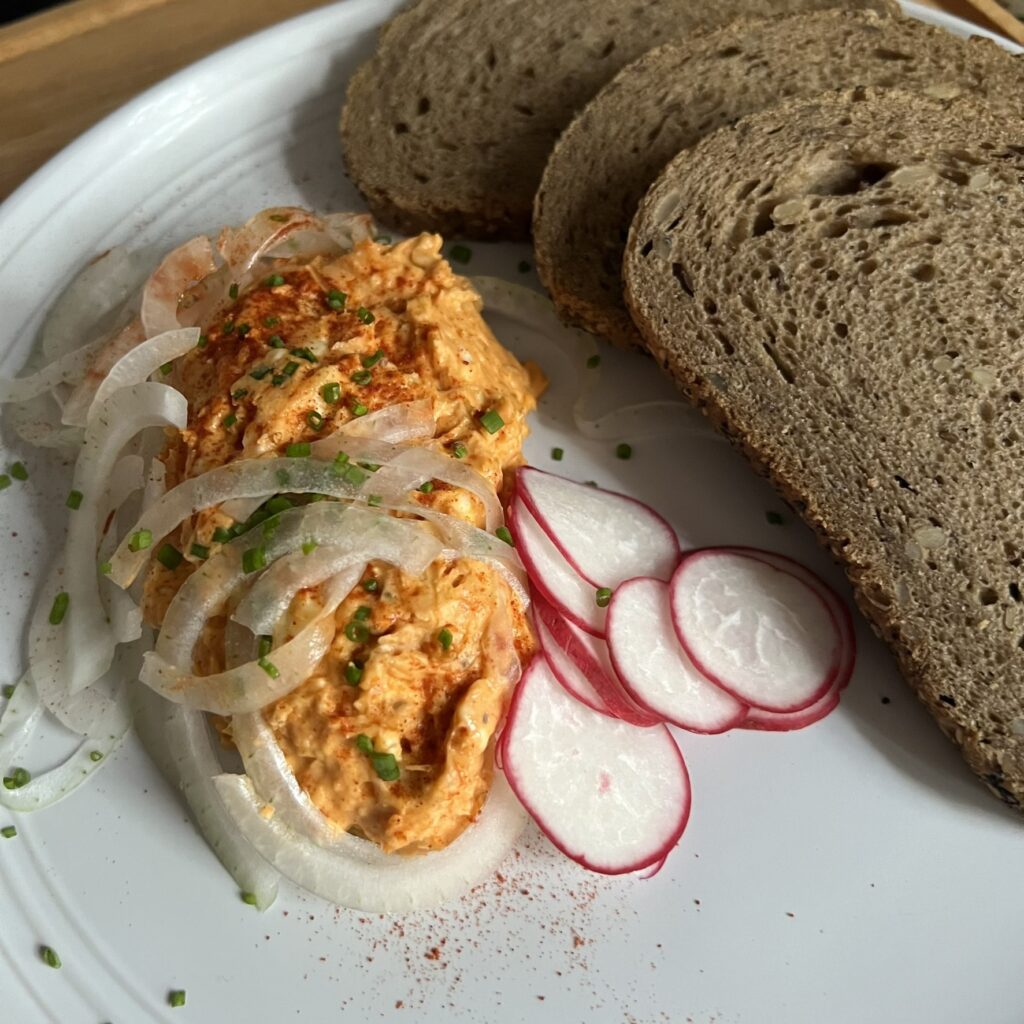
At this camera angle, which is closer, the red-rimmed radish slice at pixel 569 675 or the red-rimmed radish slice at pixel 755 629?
the red-rimmed radish slice at pixel 569 675

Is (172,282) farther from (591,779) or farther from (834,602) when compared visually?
(834,602)

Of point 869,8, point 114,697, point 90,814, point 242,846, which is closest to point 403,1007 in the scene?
point 242,846

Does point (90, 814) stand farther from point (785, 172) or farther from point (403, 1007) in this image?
point (785, 172)

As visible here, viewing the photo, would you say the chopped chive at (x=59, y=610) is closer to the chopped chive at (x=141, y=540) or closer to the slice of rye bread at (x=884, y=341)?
the chopped chive at (x=141, y=540)

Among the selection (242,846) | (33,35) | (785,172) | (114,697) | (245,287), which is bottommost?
(242,846)

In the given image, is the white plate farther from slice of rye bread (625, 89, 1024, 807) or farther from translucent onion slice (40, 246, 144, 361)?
translucent onion slice (40, 246, 144, 361)

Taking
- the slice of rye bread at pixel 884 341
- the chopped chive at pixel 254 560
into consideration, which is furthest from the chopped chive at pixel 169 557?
the slice of rye bread at pixel 884 341
